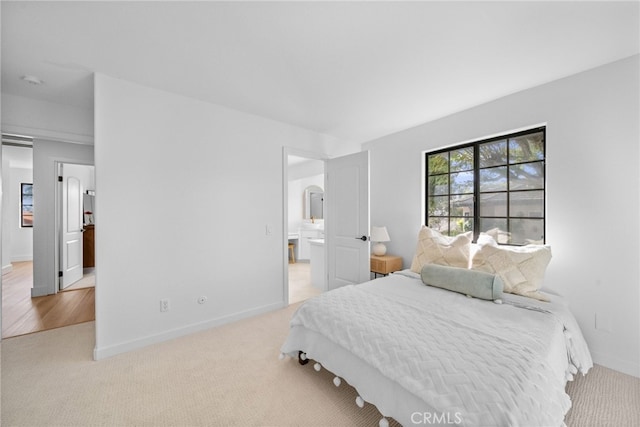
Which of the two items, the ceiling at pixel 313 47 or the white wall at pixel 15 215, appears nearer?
the ceiling at pixel 313 47

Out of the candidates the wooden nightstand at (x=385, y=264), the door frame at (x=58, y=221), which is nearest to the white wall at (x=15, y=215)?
the door frame at (x=58, y=221)

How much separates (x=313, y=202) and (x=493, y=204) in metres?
4.52

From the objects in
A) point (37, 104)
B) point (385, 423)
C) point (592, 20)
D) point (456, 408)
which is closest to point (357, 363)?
point (385, 423)

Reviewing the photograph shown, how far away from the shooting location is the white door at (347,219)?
3.39 metres

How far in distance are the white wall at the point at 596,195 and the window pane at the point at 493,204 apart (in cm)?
41

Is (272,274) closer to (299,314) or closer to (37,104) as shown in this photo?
(299,314)

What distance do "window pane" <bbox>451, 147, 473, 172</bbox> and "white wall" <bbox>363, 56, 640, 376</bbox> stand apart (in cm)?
50

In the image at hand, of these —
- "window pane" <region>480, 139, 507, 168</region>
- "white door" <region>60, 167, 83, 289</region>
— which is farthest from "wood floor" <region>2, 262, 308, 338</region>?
"window pane" <region>480, 139, 507, 168</region>

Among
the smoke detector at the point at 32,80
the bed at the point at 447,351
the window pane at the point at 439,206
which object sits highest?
the smoke detector at the point at 32,80

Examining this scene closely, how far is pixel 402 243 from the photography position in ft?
12.2

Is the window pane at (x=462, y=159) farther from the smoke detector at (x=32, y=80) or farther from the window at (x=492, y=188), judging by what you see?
the smoke detector at (x=32, y=80)

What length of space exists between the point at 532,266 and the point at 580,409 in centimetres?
95

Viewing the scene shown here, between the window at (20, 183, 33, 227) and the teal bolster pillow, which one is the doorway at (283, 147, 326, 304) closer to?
the teal bolster pillow

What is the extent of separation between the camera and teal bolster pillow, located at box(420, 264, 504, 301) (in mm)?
2020
